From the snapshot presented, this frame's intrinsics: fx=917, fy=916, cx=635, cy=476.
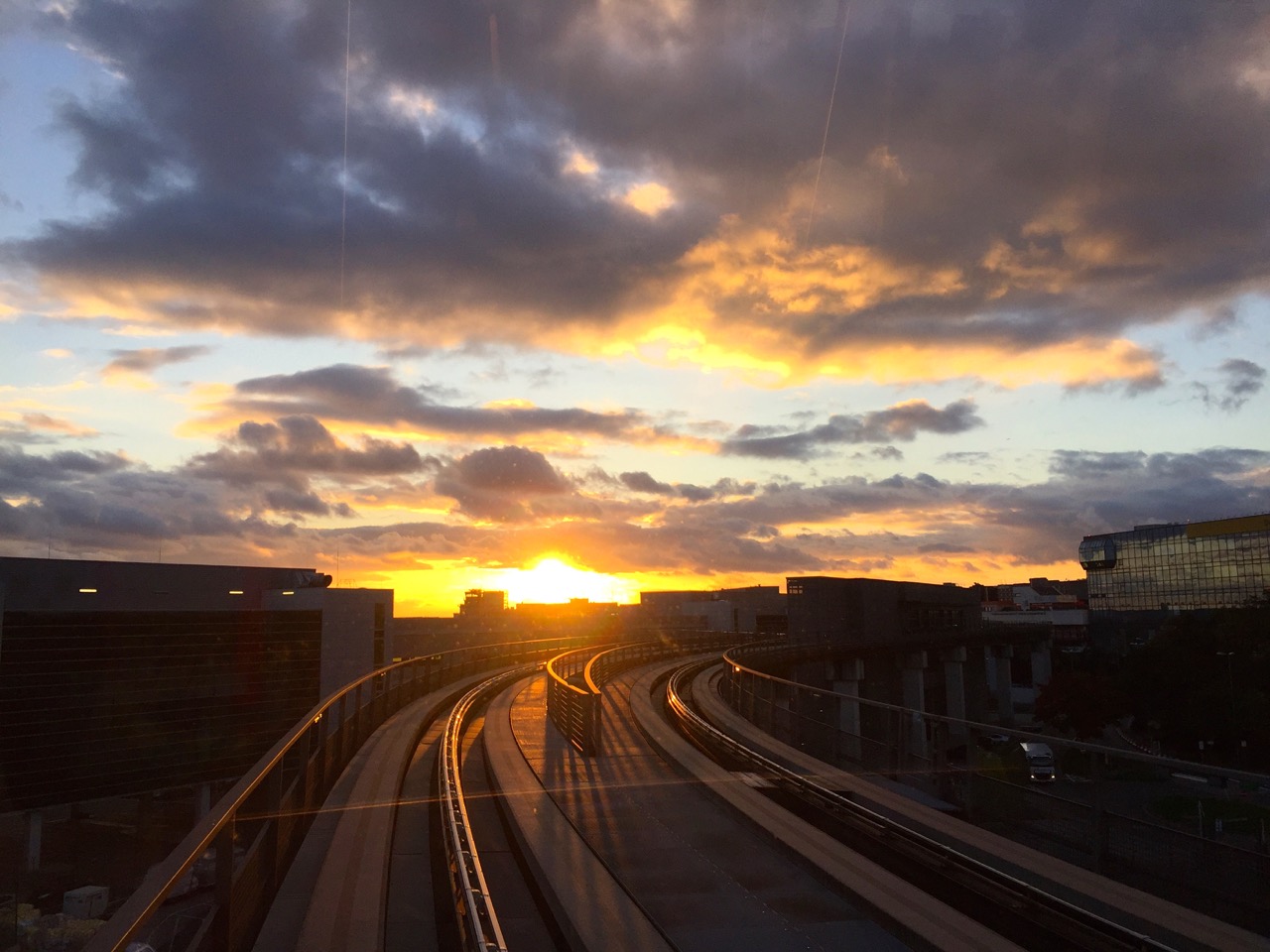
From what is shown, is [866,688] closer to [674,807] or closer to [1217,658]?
[1217,658]

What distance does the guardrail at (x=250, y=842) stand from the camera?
427 cm

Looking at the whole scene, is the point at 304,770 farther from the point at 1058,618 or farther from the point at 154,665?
the point at 1058,618

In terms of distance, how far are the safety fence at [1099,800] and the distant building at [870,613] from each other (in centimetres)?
5144

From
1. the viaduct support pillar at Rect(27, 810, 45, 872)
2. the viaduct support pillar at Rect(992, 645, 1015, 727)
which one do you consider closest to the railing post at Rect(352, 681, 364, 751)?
the viaduct support pillar at Rect(27, 810, 45, 872)

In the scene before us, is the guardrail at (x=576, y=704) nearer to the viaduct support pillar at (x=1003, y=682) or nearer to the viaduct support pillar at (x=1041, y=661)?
the viaduct support pillar at (x=1003, y=682)

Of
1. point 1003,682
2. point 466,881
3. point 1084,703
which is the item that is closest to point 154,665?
point 1084,703

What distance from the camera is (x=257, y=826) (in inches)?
295

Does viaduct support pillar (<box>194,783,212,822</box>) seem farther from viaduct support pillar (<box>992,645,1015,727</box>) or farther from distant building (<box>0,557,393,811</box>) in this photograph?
viaduct support pillar (<box>992,645,1015,727</box>)

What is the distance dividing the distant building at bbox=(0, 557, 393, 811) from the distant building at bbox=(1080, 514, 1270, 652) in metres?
88.9

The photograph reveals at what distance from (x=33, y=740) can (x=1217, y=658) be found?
270 feet

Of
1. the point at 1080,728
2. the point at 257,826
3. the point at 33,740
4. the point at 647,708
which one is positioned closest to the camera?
the point at 257,826

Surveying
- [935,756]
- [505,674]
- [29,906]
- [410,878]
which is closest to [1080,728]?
[505,674]

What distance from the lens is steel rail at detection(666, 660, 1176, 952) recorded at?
7340 mm

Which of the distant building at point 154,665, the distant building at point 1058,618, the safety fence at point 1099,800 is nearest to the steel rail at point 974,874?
the safety fence at point 1099,800
